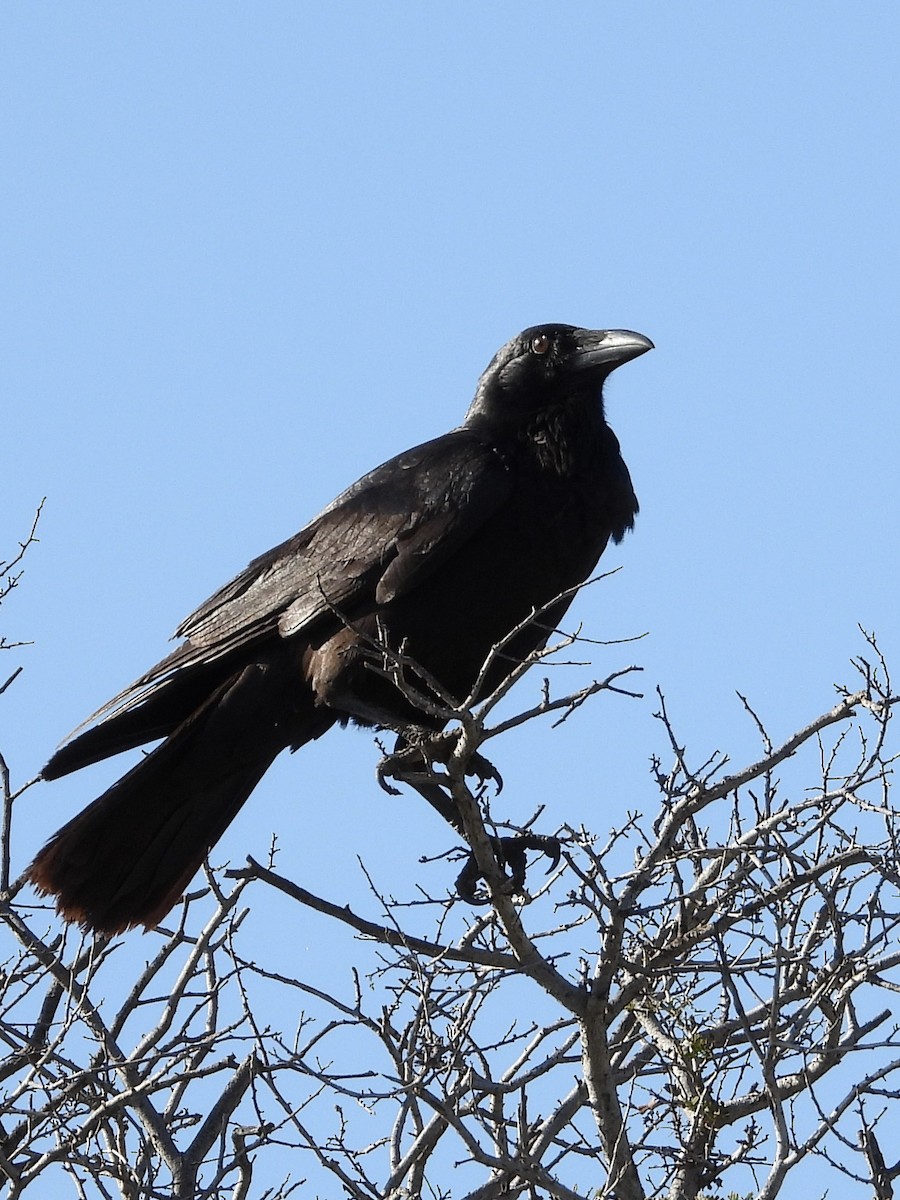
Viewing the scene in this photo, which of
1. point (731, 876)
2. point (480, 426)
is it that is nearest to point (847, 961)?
point (731, 876)

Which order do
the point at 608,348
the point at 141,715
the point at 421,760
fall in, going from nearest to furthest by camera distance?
1. the point at 421,760
2. the point at 141,715
3. the point at 608,348

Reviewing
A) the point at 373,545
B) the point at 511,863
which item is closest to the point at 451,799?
the point at 511,863

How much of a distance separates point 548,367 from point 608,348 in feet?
0.86

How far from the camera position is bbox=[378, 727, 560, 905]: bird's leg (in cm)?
528

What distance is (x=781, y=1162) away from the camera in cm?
424

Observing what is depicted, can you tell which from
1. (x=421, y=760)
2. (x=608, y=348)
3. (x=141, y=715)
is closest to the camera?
(x=421, y=760)

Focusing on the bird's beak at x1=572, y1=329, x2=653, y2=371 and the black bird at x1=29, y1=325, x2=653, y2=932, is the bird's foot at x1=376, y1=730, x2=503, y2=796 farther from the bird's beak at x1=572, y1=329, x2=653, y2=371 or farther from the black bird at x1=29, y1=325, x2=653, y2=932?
the bird's beak at x1=572, y1=329, x2=653, y2=371

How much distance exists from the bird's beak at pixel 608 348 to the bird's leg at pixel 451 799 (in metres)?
1.69

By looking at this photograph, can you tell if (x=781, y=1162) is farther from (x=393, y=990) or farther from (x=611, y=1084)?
(x=393, y=990)

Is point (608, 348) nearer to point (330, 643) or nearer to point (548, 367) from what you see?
point (548, 367)

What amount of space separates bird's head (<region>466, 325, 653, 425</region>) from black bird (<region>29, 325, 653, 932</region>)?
0.36 meters

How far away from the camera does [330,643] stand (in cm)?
611

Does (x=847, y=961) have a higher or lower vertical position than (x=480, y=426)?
lower

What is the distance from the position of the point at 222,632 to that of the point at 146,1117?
1.96 metres
